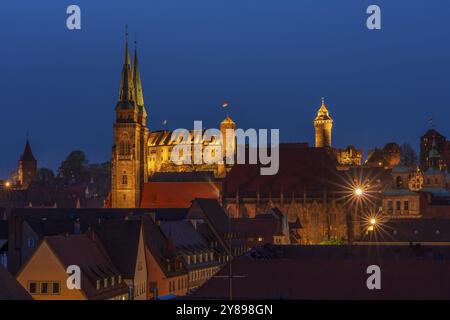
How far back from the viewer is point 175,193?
5728 inches

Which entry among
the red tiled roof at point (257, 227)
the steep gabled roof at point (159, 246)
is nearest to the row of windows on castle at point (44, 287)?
the steep gabled roof at point (159, 246)

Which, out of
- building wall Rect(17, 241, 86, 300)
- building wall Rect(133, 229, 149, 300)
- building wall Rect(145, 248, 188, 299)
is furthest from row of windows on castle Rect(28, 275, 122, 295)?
building wall Rect(145, 248, 188, 299)

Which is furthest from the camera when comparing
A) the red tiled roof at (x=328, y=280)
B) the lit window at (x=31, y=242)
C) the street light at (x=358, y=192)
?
the street light at (x=358, y=192)

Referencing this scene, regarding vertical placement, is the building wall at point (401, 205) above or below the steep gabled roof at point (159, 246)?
above

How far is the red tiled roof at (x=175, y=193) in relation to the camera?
144 metres

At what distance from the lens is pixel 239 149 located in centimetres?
18038

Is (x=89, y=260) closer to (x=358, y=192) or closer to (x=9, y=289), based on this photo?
(x=9, y=289)

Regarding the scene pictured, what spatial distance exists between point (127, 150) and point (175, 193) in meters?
11.6

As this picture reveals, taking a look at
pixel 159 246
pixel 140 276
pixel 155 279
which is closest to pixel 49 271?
pixel 140 276

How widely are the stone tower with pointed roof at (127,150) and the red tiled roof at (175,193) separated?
7.02ft

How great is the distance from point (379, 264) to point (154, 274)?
2522 centimetres

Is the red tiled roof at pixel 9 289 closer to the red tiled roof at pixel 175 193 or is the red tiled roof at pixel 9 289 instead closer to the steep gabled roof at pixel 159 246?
the steep gabled roof at pixel 159 246

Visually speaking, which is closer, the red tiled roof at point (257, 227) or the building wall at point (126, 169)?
the red tiled roof at point (257, 227)
